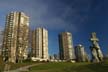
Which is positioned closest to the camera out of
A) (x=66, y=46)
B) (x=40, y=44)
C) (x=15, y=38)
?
(x=15, y=38)

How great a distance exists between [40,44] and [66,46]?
3272 centimetres

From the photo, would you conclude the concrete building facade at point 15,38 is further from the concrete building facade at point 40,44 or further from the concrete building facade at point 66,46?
the concrete building facade at point 66,46

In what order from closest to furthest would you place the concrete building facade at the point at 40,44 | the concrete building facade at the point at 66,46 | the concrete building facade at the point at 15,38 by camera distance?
the concrete building facade at the point at 15,38, the concrete building facade at the point at 40,44, the concrete building facade at the point at 66,46

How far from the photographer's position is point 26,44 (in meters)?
101

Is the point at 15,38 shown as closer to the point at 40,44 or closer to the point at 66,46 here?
the point at 40,44

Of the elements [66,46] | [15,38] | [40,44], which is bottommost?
[66,46]

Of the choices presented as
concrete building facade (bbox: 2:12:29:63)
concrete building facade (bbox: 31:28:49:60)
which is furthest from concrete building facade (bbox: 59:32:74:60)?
concrete building facade (bbox: 2:12:29:63)

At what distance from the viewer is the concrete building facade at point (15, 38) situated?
10019 centimetres

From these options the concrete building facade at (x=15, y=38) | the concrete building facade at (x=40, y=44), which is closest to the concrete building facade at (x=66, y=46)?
the concrete building facade at (x=40, y=44)

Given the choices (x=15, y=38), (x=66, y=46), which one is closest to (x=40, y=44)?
(x=66, y=46)

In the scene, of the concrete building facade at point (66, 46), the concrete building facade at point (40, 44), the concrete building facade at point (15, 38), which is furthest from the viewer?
the concrete building facade at point (66, 46)

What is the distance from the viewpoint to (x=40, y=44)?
162 metres

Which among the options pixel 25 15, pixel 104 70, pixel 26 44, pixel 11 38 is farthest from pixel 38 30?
pixel 104 70

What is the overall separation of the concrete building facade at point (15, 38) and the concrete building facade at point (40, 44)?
78.0 feet
